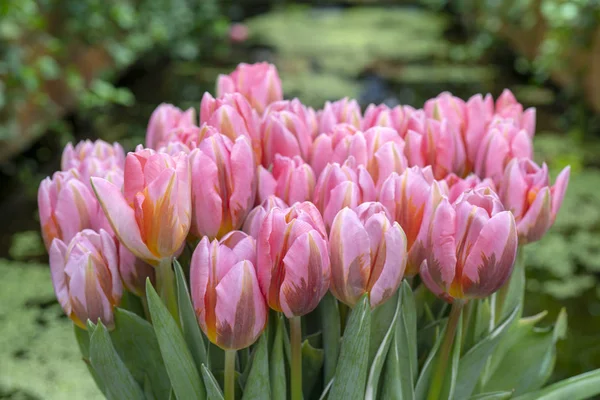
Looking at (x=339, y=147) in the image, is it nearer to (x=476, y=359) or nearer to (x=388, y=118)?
(x=388, y=118)

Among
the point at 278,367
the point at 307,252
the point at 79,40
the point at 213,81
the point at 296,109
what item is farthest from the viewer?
the point at 213,81

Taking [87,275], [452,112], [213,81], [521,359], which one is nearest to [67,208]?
[87,275]

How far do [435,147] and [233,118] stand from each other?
220mm

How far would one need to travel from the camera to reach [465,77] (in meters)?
4.82

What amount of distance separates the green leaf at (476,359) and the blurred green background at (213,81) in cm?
121

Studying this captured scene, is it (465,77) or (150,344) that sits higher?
(150,344)

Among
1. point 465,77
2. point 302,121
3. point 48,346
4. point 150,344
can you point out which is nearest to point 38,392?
point 48,346

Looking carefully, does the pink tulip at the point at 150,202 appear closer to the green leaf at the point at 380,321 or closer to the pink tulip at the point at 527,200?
the green leaf at the point at 380,321

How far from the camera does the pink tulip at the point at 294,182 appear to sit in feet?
2.27

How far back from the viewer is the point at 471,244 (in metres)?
0.61

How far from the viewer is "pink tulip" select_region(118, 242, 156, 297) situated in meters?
0.70

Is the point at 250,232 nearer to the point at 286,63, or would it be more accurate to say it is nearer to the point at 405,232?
the point at 405,232

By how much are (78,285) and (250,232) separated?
0.54 feet

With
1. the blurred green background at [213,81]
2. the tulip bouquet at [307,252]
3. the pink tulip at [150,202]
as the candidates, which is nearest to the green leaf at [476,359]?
the tulip bouquet at [307,252]
